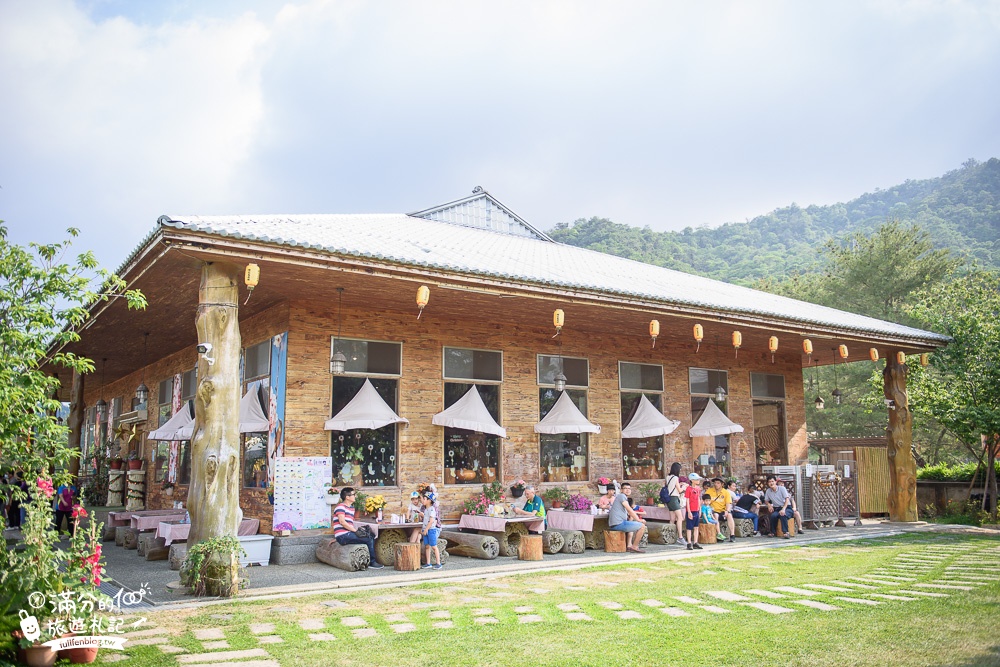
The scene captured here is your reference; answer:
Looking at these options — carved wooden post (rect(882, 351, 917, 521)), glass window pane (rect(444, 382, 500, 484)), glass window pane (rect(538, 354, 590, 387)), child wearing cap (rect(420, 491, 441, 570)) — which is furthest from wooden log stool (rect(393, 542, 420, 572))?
carved wooden post (rect(882, 351, 917, 521))

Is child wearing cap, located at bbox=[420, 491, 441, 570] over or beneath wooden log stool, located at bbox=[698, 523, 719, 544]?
over

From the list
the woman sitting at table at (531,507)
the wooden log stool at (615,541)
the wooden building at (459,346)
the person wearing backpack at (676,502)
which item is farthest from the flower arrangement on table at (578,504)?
the woman sitting at table at (531,507)

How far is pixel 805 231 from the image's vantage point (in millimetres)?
67312

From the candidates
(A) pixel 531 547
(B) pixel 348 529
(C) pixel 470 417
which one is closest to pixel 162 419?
(C) pixel 470 417

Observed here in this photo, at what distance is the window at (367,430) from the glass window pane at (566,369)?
3.08m

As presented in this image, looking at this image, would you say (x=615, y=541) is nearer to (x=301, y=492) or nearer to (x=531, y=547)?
(x=531, y=547)

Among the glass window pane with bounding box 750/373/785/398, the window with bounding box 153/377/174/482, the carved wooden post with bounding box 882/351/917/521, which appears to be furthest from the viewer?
the window with bounding box 153/377/174/482

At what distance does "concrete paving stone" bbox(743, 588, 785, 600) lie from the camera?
319 inches

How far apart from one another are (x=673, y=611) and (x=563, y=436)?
24.8ft

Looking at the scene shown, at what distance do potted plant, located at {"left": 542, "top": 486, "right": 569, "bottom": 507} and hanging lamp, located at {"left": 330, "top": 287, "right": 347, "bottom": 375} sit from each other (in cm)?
455

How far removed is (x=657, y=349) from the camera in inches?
651

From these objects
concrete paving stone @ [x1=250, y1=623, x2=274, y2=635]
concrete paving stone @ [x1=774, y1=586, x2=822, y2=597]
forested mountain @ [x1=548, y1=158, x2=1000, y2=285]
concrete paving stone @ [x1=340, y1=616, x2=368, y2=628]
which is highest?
forested mountain @ [x1=548, y1=158, x2=1000, y2=285]

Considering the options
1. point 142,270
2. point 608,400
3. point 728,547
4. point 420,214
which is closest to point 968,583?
point 728,547

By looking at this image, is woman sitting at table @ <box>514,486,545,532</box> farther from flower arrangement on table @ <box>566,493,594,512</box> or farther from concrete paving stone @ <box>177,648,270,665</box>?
concrete paving stone @ <box>177,648,270,665</box>
